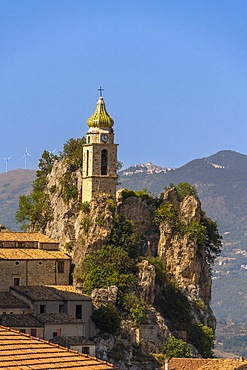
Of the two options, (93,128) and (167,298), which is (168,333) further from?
(93,128)

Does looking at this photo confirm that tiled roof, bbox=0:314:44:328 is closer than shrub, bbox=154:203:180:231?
Yes

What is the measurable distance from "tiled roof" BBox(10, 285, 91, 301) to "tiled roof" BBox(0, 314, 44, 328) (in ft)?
13.5

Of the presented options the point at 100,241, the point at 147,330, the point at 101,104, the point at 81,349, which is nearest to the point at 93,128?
the point at 101,104

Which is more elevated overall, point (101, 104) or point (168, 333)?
point (101, 104)

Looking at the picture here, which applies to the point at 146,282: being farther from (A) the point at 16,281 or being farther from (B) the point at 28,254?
(A) the point at 16,281

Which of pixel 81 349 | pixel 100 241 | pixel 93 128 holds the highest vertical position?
pixel 93 128

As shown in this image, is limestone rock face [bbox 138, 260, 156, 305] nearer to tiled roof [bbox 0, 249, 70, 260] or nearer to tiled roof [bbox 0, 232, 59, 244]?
tiled roof [bbox 0, 249, 70, 260]

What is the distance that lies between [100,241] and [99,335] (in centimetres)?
1023

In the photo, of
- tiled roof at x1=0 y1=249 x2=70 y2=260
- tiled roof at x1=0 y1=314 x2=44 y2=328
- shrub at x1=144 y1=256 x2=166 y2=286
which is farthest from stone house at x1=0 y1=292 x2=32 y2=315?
shrub at x1=144 y1=256 x2=166 y2=286

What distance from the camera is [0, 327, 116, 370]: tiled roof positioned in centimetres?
5003

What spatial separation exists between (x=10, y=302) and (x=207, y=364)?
77.6 feet

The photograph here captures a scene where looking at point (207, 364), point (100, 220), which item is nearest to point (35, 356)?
point (207, 364)

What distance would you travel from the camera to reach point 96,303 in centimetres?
11144

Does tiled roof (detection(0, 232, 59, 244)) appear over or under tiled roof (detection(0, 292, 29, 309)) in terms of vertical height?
over
